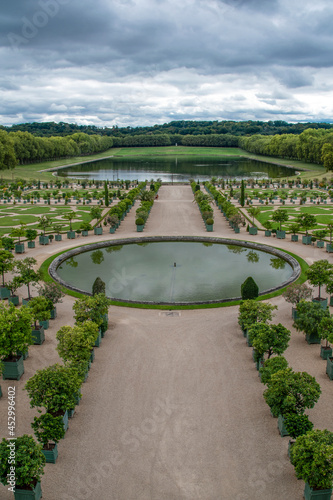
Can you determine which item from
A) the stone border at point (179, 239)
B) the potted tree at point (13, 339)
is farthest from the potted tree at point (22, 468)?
the stone border at point (179, 239)

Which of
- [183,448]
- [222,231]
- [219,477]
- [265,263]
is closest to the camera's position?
[219,477]

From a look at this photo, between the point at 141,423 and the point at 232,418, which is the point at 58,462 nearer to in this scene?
the point at 141,423

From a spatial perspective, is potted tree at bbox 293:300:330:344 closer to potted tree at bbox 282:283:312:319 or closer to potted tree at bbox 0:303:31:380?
potted tree at bbox 282:283:312:319

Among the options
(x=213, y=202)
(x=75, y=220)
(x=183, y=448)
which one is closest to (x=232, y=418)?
(x=183, y=448)

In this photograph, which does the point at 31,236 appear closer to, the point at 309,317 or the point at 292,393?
the point at 309,317

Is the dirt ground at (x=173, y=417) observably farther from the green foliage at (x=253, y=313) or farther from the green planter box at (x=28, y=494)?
the green foliage at (x=253, y=313)

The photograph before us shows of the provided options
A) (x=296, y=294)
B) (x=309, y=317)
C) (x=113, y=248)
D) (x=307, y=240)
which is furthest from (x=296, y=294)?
(x=113, y=248)
